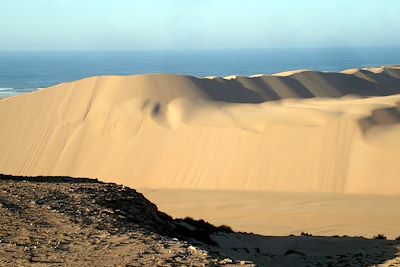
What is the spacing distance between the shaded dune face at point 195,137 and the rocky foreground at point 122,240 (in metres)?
12.5

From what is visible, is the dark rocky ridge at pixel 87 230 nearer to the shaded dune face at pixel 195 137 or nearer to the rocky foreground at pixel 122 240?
the rocky foreground at pixel 122 240

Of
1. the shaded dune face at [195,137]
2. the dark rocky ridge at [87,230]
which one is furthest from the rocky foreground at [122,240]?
the shaded dune face at [195,137]

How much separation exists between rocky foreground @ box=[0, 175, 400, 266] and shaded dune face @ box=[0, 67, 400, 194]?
1254 centimetres

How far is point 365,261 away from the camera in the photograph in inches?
398

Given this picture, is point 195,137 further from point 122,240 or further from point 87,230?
point 122,240

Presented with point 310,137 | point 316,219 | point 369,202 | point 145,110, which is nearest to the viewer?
point 316,219

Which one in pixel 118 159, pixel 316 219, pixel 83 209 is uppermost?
pixel 118 159

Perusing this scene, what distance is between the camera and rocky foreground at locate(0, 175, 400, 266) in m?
7.62

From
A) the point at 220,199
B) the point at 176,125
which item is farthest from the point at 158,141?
the point at 220,199

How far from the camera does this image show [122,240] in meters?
8.29

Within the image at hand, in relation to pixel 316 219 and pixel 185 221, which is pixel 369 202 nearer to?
pixel 316 219

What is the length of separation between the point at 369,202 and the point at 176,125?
1275 cm

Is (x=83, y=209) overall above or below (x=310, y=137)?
below

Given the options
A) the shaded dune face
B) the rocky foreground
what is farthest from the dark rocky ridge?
the shaded dune face
